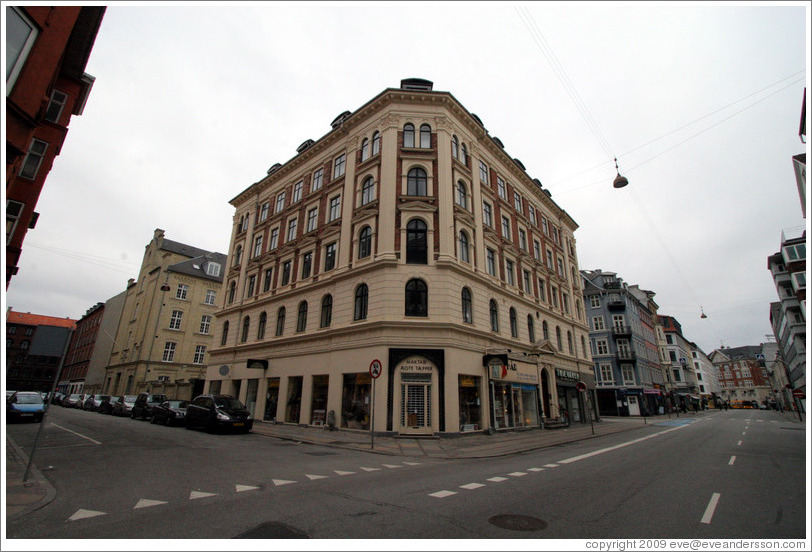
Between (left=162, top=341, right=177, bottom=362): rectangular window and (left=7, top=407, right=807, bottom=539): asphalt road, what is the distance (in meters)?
34.5

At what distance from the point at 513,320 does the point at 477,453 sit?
13357mm

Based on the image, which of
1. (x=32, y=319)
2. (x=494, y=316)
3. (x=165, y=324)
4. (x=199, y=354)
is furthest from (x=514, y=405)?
(x=32, y=319)

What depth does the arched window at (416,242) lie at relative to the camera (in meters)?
20.1

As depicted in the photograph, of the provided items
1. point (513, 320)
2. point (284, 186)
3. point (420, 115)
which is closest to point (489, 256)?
point (513, 320)

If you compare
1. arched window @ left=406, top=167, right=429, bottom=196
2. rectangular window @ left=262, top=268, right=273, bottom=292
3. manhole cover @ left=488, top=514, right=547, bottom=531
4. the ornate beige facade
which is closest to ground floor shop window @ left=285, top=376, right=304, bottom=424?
rectangular window @ left=262, top=268, right=273, bottom=292

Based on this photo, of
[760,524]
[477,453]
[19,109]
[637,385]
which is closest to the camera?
[760,524]

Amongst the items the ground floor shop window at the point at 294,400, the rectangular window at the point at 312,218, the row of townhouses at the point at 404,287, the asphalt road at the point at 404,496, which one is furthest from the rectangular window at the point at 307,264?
the asphalt road at the point at 404,496

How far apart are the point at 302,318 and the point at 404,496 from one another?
18756 millimetres

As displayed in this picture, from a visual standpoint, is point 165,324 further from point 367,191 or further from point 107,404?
point 367,191

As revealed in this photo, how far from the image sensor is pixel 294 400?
22672 millimetres

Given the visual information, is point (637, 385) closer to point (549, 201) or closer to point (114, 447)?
point (549, 201)

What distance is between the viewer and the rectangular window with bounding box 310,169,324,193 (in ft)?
88.9

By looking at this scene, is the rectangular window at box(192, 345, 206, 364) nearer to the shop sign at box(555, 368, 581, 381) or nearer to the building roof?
the shop sign at box(555, 368, 581, 381)

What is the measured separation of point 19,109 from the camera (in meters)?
8.23
